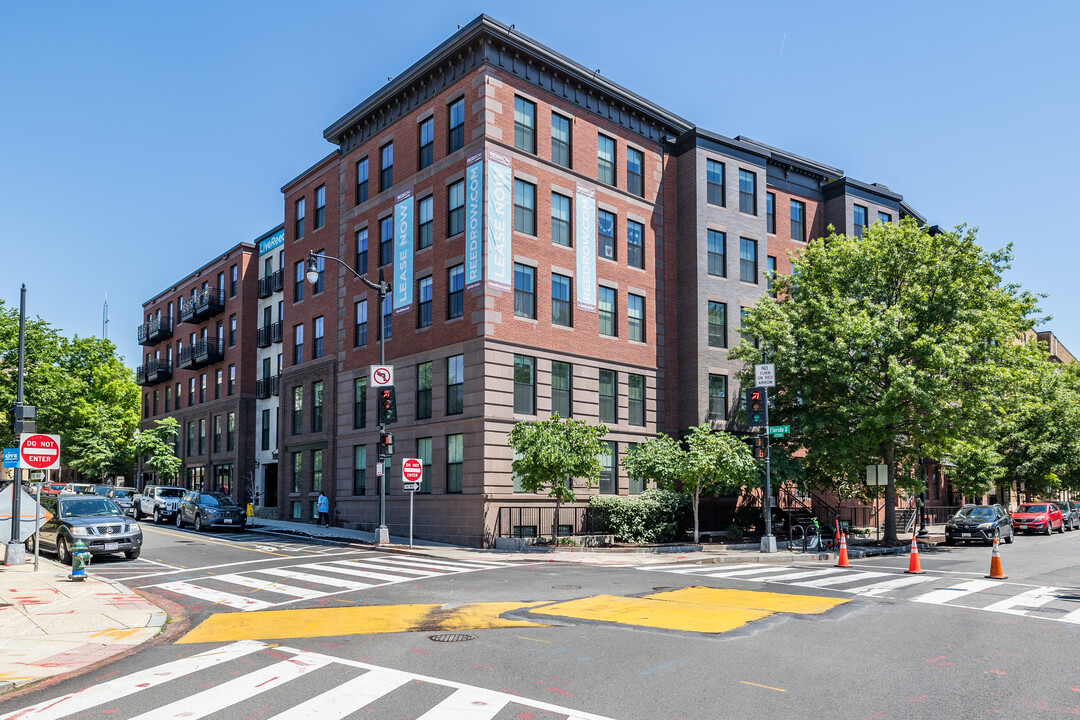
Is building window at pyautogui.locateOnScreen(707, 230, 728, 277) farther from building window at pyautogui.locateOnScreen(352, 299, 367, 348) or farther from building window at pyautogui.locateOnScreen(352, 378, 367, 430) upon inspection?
building window at pyautogui.locateOnScreen(352, 378, 367, 430)

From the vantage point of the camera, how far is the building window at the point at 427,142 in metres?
32.6

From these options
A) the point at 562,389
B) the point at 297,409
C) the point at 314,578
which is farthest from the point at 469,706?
the point at 297,409

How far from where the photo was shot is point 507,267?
97.6 ft

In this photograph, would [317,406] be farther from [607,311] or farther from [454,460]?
[607,311]

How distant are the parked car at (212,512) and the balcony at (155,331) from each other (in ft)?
91.1

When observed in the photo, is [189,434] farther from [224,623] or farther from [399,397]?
[224,623]

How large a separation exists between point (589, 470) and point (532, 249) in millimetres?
8793

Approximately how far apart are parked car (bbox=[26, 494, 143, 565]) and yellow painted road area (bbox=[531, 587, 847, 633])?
14556mm

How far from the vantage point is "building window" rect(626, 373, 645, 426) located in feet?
111

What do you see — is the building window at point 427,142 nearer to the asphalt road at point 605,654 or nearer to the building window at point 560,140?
the building window at point 560,140

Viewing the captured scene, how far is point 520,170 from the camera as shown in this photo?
30.7 metres

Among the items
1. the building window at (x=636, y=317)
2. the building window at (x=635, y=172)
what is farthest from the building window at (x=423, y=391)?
the building window at (x=635, y=172)

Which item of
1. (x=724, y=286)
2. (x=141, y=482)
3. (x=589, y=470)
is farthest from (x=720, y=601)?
(x=141, y=482)

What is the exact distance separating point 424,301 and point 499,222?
4867 millimetres
